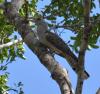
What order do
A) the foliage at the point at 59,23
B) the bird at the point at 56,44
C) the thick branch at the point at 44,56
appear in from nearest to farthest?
the thick branch at the point at 44,56 < the bird at the point at 56,44 < the foliage at the point at 59,23

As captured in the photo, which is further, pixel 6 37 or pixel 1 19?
pixel 6 37

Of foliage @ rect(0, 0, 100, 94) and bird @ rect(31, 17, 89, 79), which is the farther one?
foliage @ rect(0, 0, 100, 94)

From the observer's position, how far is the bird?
5417 mm

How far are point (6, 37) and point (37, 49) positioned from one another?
16.0ft

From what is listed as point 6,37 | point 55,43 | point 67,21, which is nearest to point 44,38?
point 55,43

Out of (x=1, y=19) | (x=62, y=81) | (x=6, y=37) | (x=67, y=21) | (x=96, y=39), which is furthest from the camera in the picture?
(x=6, y=37)

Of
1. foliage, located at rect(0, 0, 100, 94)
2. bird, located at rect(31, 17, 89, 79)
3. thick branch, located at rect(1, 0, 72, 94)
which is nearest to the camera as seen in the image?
thick branch, located at rect(1, 0, 72, 94)

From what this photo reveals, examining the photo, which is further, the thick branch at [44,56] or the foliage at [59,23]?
the foliage at [59,23]

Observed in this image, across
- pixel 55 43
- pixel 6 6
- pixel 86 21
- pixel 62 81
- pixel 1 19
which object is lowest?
pixel 62 81

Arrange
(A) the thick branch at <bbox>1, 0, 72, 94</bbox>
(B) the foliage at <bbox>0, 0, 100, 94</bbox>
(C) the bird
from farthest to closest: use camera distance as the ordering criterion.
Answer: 1. (B) the foliage at <bbox>0, 0, 100, 94</bbox>
2. (C) the bird
3. (A) the thick branch at <bbox>1, 0, 72, 94</bbox>

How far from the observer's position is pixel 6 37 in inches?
413

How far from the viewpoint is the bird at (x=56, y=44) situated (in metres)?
5.42

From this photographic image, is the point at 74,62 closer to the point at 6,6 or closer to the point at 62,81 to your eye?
the point at 62,81

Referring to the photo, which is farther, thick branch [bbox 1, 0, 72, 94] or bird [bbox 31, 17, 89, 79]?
bird [bbox 31, 17, 89, 79]
